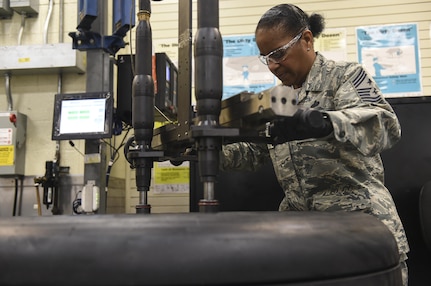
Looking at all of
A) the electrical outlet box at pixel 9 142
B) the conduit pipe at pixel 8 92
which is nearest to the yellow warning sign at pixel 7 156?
the electrical outlet box at pixel 9 142

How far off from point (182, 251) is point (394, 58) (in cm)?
230

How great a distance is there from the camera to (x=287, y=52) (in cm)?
110

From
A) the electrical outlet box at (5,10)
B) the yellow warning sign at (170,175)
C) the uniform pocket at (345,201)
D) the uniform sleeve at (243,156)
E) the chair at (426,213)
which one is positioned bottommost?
the chair at (426,213)

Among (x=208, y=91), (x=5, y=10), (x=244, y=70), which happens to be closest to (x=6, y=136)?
(x=5, y=10)

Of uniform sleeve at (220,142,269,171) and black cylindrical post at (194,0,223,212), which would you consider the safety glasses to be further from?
black cylindrical post at (194,0,223,212)

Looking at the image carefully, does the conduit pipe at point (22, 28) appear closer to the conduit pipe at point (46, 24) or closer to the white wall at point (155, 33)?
the white wall at point (155, 33)

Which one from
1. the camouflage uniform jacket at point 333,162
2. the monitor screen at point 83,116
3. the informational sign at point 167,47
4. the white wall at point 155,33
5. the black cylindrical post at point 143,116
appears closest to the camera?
the black cylindrical post at point 143,116

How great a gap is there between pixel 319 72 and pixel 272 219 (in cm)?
74

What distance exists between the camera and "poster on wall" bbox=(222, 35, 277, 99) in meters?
2.45

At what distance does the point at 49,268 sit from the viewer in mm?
421

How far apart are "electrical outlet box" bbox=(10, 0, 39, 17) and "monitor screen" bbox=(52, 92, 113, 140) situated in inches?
31.3

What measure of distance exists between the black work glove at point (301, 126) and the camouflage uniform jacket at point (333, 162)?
268 millimetres

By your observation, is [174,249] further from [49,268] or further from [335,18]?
[335,18]

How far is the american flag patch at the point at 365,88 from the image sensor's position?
0.92 meters
